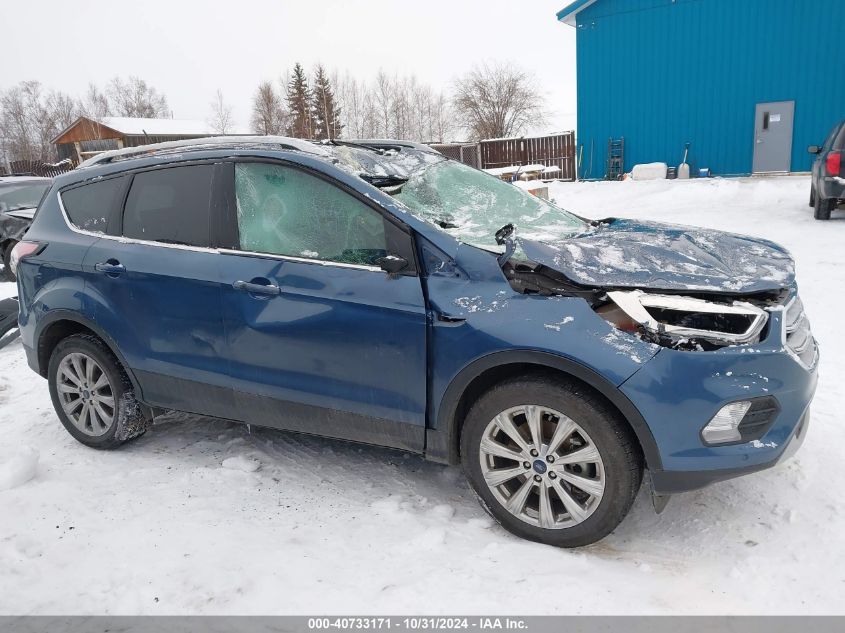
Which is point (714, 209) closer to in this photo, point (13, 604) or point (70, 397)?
A: point (70, 397)

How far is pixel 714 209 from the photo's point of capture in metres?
12.9

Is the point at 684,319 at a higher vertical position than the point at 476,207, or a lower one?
lower

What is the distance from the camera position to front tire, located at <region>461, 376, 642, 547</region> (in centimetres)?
251

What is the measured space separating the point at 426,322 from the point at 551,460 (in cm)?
80

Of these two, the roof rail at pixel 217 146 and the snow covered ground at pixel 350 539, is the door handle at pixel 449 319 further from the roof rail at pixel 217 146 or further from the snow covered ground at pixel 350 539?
the roof rail at pixel 217 146

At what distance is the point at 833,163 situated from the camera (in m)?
9.58

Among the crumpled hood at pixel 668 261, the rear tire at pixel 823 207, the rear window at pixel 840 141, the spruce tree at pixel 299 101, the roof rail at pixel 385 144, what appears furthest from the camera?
the spruce tree at pixel 299 101

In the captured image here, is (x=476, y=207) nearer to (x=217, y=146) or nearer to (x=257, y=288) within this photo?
(x=257, y=288)

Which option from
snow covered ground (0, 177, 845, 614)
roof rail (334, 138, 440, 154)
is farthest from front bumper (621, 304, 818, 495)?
roof rail (334, 138, 440, 154)

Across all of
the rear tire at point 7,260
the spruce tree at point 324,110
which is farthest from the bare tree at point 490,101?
the rear tire at point 7,260

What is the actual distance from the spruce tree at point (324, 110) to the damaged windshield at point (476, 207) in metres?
49.7

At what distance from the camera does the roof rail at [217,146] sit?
10.9 ft

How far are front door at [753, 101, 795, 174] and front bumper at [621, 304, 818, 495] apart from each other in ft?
57.0

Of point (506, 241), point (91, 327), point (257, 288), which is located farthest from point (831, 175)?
point (91, 327)
